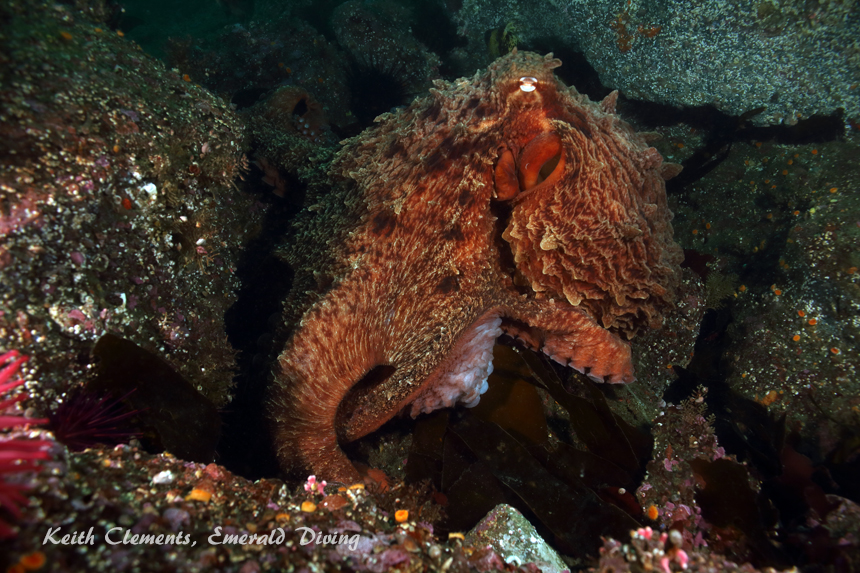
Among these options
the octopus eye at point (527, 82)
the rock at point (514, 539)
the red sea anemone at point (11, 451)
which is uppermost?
the octopus eye at point (527, 82)

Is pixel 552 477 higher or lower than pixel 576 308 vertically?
lower

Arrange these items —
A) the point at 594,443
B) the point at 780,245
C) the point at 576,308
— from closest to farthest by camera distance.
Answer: the point at 576,308 → the point at 594,443 → the point at 780,245

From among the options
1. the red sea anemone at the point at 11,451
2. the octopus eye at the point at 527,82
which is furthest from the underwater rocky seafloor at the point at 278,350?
the octopus eye at the point at 527,82

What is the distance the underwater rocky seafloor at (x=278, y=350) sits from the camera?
199 centimetres

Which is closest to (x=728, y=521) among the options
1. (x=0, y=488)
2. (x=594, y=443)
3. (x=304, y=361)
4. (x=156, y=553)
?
(x=594, y=443)

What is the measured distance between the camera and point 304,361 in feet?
10.7

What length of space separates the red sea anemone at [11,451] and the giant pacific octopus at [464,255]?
155cm

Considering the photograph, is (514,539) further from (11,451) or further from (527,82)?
(527,82)

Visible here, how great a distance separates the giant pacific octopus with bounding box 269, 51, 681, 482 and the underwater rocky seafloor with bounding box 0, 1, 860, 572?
59cm

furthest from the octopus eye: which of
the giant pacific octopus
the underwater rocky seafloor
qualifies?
the underwater rocky seafloor

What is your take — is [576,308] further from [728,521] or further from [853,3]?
[853,3]

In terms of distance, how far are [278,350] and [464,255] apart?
1.83 m

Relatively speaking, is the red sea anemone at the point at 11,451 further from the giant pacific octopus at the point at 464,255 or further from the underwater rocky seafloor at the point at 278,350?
the giant pacific octopus at the point at 464,255

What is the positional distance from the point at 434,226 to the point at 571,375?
235cm
